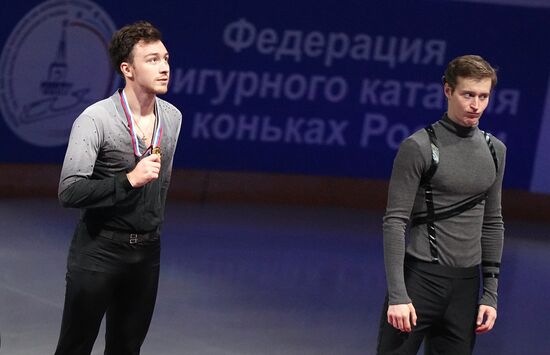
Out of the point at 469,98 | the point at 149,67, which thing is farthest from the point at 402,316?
the point at 149,67

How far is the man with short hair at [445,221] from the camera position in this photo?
4121 mm

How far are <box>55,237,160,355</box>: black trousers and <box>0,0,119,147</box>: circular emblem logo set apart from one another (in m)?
5.96

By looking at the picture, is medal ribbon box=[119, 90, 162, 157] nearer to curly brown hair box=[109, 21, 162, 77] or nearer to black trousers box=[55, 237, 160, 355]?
curly brown hair box=[109, 21, 162, 77]

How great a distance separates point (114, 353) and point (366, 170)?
6781mm

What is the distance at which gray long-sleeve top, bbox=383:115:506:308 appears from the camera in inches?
162

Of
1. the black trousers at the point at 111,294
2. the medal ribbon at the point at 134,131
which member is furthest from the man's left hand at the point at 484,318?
the medal ribbon at the point at 134,131

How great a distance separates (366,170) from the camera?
1101cm

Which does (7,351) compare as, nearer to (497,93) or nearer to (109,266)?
(109,266)

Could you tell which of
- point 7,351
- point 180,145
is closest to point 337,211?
point 180,145

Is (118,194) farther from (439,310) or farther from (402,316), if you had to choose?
(439,310)

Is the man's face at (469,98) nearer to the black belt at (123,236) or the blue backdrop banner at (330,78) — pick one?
the black belt at (123,236)

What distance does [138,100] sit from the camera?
429 centimetres

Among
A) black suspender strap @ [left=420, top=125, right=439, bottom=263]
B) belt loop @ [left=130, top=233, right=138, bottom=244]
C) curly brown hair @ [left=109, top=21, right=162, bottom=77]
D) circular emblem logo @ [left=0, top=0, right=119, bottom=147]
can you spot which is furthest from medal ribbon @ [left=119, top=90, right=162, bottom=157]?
circular emblem logo @ [left=0, top=0, right=119, bottom=147]

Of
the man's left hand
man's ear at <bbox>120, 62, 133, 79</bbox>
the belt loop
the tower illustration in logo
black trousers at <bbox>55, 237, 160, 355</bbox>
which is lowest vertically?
black trousers at <bbox>55, 237, 160, 355</bbox>
